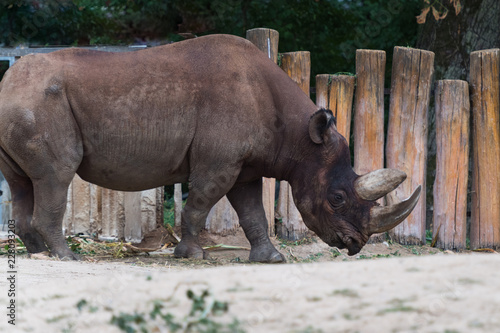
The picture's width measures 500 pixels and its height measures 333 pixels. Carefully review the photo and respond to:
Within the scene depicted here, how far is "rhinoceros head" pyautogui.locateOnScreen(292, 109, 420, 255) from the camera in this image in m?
6.61

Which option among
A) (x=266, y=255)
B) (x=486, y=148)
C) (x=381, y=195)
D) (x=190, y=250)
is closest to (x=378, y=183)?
(x=381, y=195)

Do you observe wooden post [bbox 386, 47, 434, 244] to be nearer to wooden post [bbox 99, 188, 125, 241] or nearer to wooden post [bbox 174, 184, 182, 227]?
wooden post [bbox 174, 184, 182, 227]

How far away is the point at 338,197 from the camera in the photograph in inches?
264

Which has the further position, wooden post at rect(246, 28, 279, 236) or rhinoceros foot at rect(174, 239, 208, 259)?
wooden post at rect(246, 28, 279, 236)

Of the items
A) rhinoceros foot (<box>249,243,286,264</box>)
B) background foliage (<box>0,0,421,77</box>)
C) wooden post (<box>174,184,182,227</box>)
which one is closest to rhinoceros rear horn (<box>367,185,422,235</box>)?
rhinoceros foot (<box>249,243,286,264</box>)

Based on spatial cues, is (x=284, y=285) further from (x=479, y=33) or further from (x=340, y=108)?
(x=479, y=33)

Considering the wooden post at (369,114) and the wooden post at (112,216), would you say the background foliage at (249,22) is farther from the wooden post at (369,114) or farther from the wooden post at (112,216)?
the wooden post at (112,216)

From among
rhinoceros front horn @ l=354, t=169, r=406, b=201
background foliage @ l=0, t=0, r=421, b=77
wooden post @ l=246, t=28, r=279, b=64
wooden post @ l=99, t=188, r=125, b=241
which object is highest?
background foliage @ l=0, t=0, r=421, b=77

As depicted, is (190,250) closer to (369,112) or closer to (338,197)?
(338,197)

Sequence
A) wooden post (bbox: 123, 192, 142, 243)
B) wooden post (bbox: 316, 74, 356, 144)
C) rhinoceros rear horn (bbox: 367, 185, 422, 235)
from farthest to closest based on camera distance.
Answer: wooden post (bbox: 123, 192, 142, 243) < wooden post (bbox: 316, 74, 356, 144) < rhinoceros rear horn (bbox: 367, 185, 422, 235)

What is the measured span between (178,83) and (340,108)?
221cm

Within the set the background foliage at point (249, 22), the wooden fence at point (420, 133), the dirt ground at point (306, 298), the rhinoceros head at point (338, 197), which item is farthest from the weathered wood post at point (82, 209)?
the dirt ground at point (306, 298)

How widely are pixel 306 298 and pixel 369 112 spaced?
5100 millimetres

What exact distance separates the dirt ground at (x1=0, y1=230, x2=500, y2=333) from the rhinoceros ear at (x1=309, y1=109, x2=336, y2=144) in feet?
9.81
